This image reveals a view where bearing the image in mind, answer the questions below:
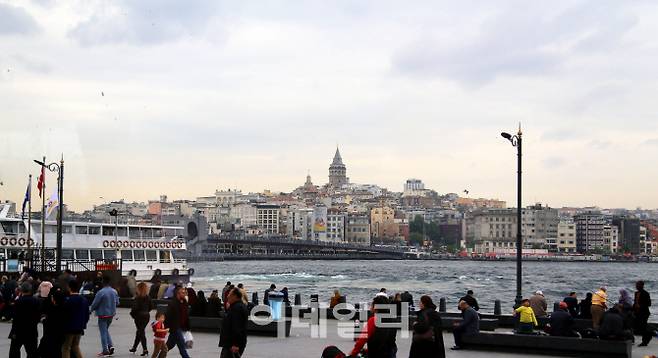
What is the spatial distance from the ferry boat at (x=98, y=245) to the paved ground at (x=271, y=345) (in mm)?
23888

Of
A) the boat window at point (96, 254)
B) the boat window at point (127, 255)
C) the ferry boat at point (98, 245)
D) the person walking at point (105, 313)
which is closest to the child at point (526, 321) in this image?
the person walking at point (105, 313)

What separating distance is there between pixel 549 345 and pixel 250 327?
5741mm

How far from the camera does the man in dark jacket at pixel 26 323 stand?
12.6m

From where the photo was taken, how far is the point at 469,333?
16.7 meters

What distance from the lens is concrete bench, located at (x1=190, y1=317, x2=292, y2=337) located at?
18.2m

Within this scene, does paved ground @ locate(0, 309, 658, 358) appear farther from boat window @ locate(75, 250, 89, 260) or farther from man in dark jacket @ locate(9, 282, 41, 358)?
boat window @ locate(75, 250, 89, 260)

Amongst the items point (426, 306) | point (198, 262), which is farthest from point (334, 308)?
point (198, 262)

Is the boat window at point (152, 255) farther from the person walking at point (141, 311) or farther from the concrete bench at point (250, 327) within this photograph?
the person walking at point (141, 311)

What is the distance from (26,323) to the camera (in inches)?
498

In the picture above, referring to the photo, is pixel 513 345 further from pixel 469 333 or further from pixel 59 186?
pixel 59 186

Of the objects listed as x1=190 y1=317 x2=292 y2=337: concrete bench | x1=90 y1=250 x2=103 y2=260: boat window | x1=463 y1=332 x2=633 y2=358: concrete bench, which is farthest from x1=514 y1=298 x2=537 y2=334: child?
x1=90 y1=250 x2=103 y2=260: boat window

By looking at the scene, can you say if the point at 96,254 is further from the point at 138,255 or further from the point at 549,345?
the point at 549,345

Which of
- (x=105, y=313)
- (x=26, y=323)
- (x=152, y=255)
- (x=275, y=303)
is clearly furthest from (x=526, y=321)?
(x=152, y=255)

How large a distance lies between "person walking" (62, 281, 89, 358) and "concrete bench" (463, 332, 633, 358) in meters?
7.05
